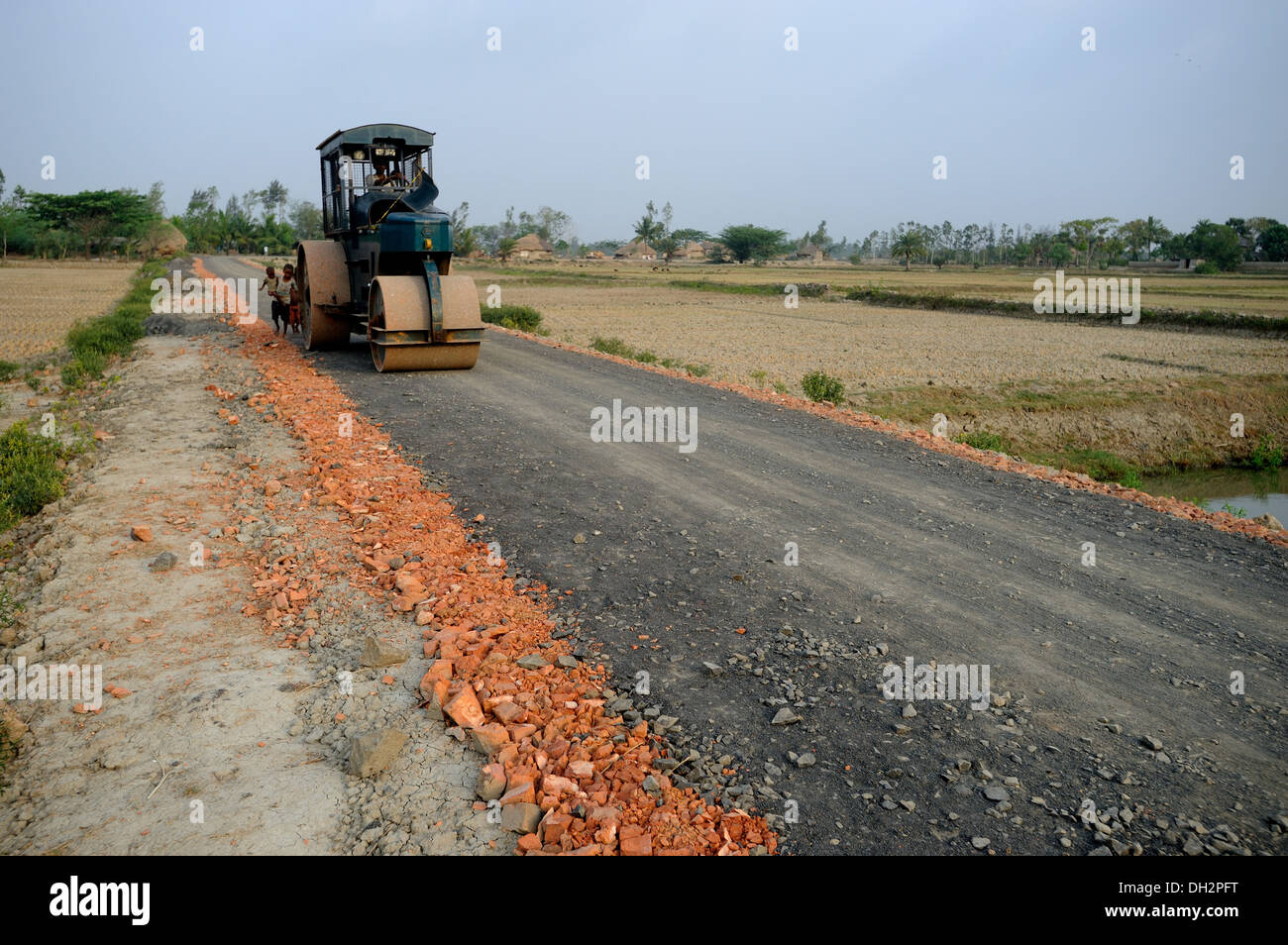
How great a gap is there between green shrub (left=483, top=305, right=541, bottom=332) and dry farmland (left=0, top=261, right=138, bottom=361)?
11007mm

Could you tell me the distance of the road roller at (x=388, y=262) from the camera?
12672mm

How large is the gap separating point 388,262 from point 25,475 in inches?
263

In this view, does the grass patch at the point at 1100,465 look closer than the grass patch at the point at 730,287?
Yes

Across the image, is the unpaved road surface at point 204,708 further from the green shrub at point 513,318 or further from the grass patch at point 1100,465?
the green shrub at point 513,318

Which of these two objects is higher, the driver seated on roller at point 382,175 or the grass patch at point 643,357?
the driver seated on roller at point 382,175

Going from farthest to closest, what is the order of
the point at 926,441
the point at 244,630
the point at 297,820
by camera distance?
the point at 926,441 → the point at 244,630 → the point at 297,820

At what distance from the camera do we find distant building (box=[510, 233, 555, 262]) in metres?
108

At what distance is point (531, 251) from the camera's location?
11450 centimetres

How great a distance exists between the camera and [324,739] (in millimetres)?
3908

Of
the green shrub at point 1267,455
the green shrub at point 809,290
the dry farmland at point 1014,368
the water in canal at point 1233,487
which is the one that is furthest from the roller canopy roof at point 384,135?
the green shrub at point 809,290

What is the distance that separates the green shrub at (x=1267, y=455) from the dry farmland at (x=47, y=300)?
2712 cm
